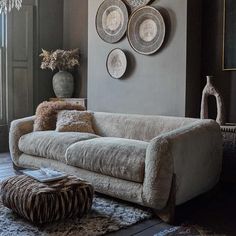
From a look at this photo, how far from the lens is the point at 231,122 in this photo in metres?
3.74

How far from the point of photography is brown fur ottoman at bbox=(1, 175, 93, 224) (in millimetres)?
2385

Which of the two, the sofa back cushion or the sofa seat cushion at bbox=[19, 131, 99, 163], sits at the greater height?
the sofa back cushion

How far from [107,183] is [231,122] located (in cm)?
160

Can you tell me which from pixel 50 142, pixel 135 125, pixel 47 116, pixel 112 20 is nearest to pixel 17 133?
pixel 47 116

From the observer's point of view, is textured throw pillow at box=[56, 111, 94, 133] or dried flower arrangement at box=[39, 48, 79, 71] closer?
textured throw pillow at box=[56, 111, 94, 133]

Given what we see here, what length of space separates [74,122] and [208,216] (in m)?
1.88

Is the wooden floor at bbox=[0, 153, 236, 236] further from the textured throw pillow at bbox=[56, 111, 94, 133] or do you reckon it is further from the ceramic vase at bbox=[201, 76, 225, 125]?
the textured throw pillow at bbox=[56, 111, 94, 133]

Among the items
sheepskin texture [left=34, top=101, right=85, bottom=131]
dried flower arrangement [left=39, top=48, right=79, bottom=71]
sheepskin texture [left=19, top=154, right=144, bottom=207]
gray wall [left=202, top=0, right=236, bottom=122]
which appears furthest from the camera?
dried flower arrangement [left=39, top=48, right=79, bottom=71]

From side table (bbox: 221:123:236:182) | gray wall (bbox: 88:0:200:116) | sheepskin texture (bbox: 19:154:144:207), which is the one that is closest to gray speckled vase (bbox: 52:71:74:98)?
gray wall (bbox: 88:0:200:116)

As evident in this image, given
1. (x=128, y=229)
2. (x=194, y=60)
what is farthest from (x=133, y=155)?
(x=194, y=60)

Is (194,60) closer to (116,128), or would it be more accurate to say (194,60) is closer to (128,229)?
(116,128)

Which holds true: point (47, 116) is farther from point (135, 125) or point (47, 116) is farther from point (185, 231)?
point (185, 231)

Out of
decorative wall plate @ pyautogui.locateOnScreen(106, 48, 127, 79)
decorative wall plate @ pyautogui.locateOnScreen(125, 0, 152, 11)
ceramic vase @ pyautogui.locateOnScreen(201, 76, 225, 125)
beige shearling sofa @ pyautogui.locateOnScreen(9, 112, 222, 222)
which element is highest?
decorative wall plate @ pyautogui.locateOnScreen(125, 0, 152, 11)

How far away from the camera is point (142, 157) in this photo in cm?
278
